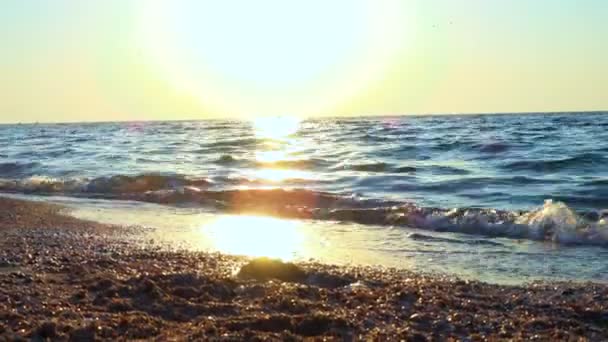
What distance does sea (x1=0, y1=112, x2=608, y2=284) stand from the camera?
7.27 m

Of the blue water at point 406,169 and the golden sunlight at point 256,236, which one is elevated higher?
the blue water at point 406,169

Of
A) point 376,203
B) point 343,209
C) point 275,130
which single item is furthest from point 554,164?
point 275,130

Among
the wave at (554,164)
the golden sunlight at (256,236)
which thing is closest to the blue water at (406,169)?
the wave at (554,164)

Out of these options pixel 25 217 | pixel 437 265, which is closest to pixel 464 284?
pixel 437 265

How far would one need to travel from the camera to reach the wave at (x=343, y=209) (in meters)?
8.84

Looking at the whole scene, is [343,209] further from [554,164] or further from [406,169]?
[554,164]

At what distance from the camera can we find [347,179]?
53.6 feet

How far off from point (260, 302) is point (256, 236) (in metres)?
3.94

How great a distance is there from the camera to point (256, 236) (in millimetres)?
8570

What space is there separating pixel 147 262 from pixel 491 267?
10.5 ft

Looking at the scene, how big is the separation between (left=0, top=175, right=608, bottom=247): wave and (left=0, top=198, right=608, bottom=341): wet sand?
3425 mm

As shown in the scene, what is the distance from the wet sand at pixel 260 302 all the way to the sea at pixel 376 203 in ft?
2.97

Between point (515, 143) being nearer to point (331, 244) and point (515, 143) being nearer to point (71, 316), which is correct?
point (331, 244)

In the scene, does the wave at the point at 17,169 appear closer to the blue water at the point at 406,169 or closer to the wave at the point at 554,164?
the blue water at the point at 406,169
